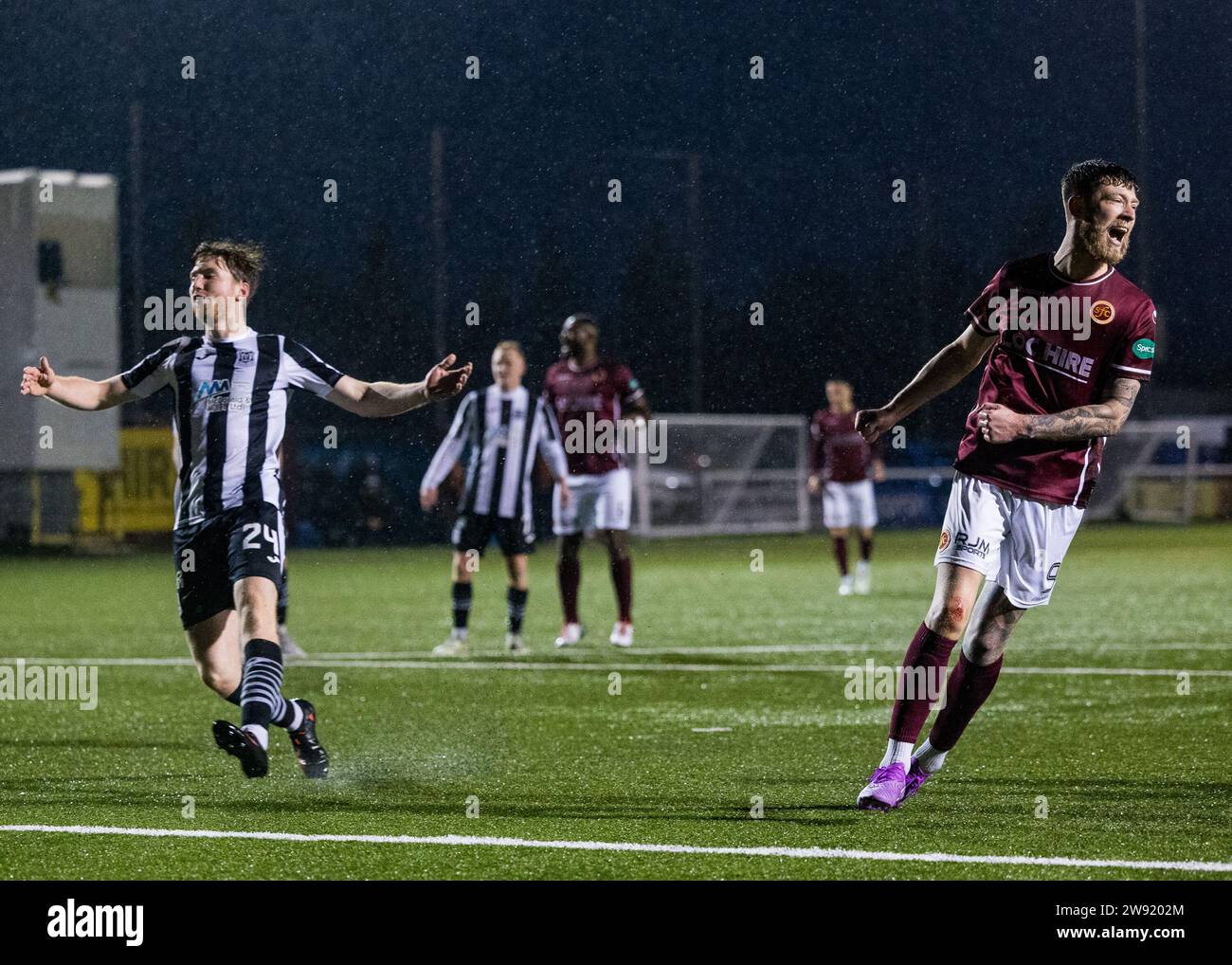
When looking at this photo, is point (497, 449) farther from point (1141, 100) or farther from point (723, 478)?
point (1141, 100)

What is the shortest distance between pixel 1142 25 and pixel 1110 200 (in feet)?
82.6

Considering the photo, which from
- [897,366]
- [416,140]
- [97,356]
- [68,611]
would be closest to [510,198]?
[416,140]

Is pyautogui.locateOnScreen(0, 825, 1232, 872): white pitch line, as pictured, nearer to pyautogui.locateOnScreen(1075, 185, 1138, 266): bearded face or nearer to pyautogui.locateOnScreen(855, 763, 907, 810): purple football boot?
pyautogui.locateOnScreen(855, 763, 907, 810): purple football boot

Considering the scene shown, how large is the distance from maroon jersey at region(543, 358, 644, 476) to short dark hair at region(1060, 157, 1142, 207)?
21.6ft

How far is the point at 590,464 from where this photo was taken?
12.4m

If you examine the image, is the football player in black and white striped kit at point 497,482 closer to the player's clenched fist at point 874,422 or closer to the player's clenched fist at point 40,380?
the player's clenched fist at point 40,380

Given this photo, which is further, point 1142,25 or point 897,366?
point 897,366

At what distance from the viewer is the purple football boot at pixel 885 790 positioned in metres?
5.81

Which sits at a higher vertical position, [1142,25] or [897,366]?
[1142,25]

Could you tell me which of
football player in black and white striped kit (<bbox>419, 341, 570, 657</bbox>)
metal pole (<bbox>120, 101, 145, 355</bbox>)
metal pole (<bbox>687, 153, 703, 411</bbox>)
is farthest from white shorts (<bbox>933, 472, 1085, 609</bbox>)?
metal pole (<bbox>687, 153, 703, 411</bbox>)

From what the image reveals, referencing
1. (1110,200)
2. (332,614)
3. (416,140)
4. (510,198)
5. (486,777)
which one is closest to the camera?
(1110,200)

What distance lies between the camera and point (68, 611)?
15961mm
